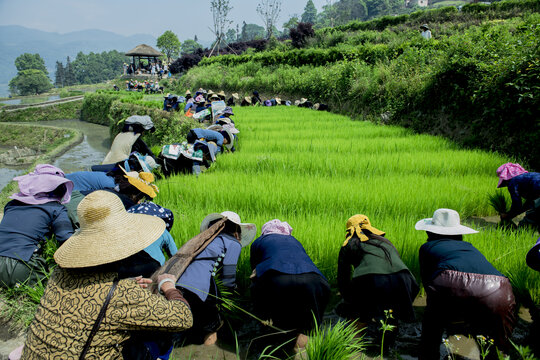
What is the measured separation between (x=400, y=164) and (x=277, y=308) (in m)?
3.83

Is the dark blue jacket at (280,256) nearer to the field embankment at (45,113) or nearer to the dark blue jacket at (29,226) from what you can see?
the dark blue jacket at (29,226)

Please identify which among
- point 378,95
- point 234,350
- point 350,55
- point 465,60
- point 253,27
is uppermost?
point 253,27

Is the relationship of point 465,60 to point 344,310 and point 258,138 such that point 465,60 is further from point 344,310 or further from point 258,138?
point 344,310

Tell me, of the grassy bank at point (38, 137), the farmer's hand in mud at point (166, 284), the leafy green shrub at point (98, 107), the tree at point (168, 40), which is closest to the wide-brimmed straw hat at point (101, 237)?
the farmer's hand in mud at point (166, 284)

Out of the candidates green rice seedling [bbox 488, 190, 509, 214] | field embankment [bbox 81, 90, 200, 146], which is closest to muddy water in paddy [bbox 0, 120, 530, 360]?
green rice seedling [bbox 488, 190, 509, 214]

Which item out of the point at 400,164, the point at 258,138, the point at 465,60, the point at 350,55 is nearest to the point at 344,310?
the point at 400,164

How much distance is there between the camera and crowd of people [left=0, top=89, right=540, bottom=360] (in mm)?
1446

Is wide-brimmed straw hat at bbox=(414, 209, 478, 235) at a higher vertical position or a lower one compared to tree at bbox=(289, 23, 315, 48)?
lower

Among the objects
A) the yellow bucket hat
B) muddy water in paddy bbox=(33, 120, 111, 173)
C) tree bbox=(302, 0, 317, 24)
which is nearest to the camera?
the yellow bucket hat

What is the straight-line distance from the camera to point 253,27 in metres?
180

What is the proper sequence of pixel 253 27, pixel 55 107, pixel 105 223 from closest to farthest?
pixel 105 223
pixel 55 107
pixel 253 27

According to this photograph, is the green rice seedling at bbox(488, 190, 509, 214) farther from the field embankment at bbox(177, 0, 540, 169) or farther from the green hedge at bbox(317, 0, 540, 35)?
the green hedge at bbox(317, 0, 540, 35)

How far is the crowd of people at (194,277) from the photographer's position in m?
1.45

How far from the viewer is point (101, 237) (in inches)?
61.9
